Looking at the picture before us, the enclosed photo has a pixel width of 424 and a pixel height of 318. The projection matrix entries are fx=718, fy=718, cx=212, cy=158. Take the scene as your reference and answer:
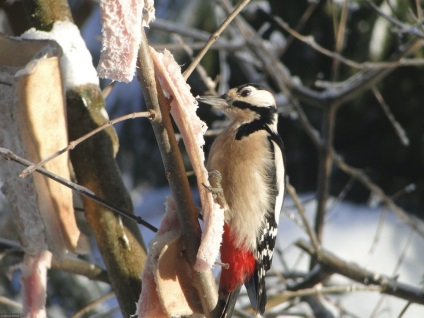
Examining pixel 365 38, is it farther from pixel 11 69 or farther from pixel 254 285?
pixel 11 69

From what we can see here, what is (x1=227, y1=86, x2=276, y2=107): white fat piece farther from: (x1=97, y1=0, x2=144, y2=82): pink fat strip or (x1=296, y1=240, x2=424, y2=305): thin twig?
(x1=97, y1=0, x2=144, y2=82): pink fat strip

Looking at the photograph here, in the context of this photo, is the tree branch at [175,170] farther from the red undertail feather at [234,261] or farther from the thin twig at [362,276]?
the thin twig at [362,276]

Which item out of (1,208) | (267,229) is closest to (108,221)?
(267,229)

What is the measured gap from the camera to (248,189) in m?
2.34

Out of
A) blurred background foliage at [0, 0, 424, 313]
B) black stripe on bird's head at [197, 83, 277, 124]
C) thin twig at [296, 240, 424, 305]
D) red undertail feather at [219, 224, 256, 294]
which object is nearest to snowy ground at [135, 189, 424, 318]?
blurred background foliage at [0, 0, 424, 313]

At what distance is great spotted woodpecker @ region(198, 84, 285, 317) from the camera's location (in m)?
2.22

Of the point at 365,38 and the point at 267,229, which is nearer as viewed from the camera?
the point at 267,229

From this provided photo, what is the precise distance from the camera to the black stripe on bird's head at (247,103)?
8.48 feet

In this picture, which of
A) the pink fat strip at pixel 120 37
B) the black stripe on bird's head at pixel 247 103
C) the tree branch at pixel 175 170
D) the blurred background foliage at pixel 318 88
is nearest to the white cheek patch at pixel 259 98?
Answer: the black stripe on bird's head at pixel 247 103

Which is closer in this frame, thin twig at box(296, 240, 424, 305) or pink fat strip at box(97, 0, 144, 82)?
pink fat strip at box(97, 0, 144, 82)

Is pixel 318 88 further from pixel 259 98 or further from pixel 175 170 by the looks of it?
pixel 175 170

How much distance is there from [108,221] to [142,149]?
4344 mm

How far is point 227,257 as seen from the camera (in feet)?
7.38

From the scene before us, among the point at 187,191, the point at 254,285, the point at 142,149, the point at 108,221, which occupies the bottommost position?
the point at 142,149
